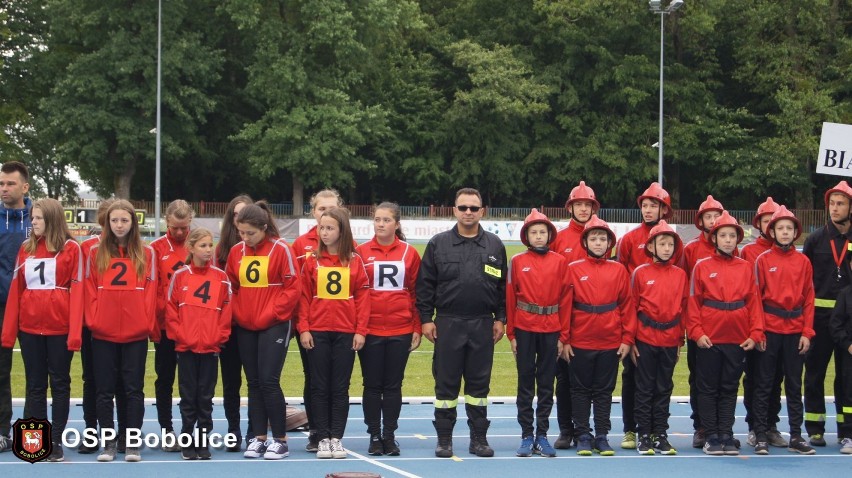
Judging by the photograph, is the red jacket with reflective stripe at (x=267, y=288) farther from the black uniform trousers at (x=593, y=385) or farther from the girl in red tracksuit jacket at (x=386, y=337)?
the black uniform trousers at (x=593, y=385)

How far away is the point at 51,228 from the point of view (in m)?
7.81

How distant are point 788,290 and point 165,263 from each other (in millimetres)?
4925

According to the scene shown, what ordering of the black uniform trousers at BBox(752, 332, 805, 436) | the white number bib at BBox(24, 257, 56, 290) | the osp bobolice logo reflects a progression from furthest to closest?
the black uniform trousers at BBox(752, 332, 805, 436) → the white number bib at BBox(24, 257, 56, 290) → the osp bobolice logo

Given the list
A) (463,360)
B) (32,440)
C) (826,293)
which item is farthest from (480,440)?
(32,440)

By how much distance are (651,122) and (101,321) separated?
44723mm

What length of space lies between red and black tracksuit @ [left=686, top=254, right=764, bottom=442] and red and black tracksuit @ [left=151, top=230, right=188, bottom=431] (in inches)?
159

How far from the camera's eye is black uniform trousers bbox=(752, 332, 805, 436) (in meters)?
8.42

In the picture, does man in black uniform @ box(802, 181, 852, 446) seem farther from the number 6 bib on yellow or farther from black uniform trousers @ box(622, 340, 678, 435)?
the number 6 bib on yellow

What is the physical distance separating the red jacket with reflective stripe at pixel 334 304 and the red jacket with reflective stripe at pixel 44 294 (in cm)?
164

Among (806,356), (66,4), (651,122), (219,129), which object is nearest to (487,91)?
(651,122)

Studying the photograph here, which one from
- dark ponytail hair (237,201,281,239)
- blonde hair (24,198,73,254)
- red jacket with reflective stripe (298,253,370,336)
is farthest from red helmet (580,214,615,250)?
blonde hair (24,198,73,254)

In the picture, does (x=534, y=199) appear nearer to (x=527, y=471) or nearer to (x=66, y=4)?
(x=66, y=4)

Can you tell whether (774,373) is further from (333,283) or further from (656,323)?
(333,283)

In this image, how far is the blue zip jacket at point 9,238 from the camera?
809 cm
